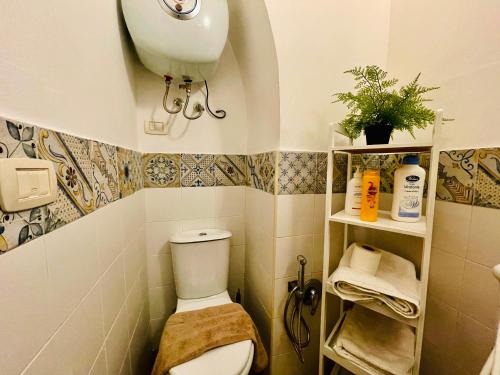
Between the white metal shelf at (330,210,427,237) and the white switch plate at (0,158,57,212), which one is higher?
the white switch plate at (0,158,57,212)

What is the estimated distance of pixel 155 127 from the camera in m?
1.21

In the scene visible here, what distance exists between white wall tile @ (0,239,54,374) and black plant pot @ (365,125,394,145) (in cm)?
96

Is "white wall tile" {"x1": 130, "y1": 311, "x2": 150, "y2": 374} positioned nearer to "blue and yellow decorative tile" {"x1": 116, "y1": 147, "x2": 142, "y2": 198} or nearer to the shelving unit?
"blue and yellow decorative tile" {"x1": 116, "y1": 147, "x2": 142, "y2": 198}

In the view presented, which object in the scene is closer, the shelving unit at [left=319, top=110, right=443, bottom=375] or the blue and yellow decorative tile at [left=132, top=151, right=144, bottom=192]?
the shelving unit at [left=319, top=110, right=443, bottom=375]

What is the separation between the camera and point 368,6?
99 cm

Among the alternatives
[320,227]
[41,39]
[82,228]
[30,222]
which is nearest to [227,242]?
[320,227]

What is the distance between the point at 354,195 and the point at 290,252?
1.33 ft

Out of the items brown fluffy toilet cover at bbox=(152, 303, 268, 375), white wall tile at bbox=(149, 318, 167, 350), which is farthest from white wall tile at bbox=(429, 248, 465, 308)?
white wall tile at bbox=(149, 318, 167, 350)

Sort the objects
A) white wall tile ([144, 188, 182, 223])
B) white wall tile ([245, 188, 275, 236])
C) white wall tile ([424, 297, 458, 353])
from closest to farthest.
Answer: white wall tile ([424, 297, 458, 353]) < white wall tile ([245, 188, 275, 236]) < white wall tile ([144, 188, 182, 223])

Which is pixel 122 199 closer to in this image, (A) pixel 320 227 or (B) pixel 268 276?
(B) pixel 268 276

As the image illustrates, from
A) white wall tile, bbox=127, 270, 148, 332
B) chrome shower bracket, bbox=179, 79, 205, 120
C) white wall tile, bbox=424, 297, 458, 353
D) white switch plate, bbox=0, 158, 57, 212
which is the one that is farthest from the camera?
chrome shower bracket, bbox=179, 79, 205, 120

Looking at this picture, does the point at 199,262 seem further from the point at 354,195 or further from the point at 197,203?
the point at 354,195

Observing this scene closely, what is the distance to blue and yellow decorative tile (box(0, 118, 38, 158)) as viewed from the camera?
31cm

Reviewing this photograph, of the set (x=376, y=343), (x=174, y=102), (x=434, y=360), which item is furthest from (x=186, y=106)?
(x=434, y=360)
